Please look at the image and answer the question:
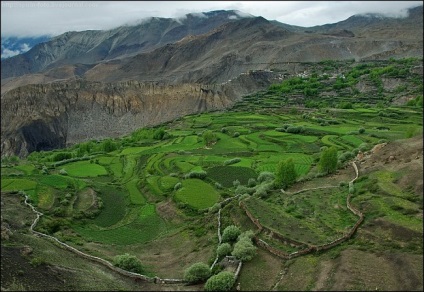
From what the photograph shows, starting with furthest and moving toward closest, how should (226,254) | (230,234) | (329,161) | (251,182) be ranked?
(251,182) → (329,161) → (230,234) → (226,254)

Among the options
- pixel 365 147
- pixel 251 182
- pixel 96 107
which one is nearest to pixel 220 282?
pixel 251 182

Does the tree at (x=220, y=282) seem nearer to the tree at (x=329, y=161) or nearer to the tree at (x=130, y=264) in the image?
the tree at (x=130, y=264)

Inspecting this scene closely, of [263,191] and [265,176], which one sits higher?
[263,191]

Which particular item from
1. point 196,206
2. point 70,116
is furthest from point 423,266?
point 70,116

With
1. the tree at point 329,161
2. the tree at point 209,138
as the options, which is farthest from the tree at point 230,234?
the tree at point 209,138

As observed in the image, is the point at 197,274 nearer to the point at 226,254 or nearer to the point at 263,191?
the point at 226,254

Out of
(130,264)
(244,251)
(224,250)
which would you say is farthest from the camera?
(224,250)

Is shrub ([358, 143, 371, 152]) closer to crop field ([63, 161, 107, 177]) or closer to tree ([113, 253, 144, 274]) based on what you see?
tree ([113, 253, 144, 274])

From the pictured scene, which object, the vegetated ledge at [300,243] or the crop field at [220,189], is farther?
the crop field at [220,189]
